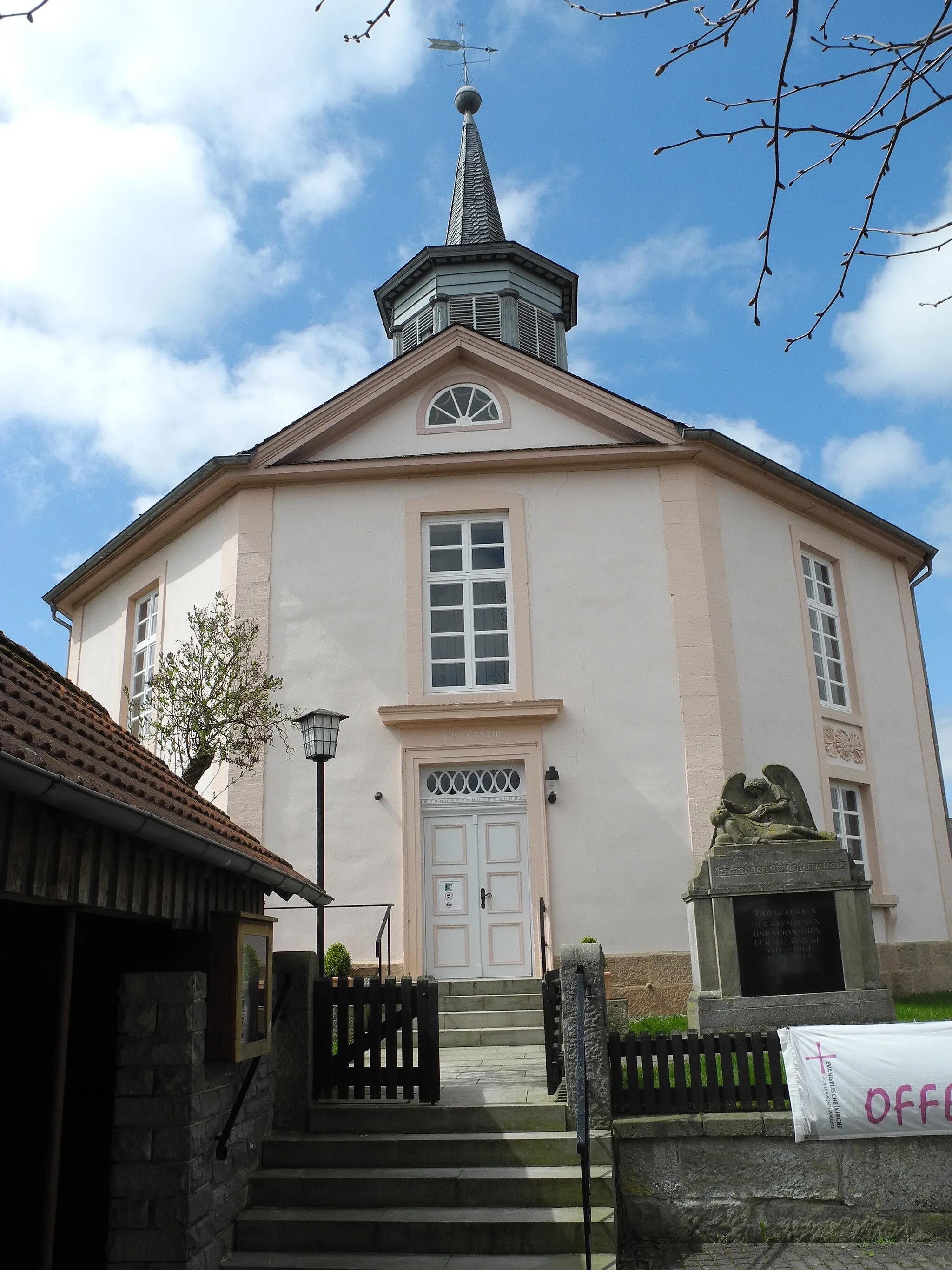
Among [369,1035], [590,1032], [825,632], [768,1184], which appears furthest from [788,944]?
[825,632]

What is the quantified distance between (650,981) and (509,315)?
12.1 meters

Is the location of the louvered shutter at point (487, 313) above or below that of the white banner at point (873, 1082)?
above

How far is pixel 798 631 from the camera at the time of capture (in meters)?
16.4

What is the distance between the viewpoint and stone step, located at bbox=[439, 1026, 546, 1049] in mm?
12023

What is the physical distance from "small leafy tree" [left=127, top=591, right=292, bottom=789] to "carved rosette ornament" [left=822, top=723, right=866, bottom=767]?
25.2 feet

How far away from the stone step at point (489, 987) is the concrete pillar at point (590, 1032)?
513 cm

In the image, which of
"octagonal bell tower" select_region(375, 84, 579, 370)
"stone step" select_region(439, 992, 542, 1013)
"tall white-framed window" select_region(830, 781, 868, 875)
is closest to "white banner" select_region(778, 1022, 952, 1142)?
"stone step" select_region(439, 992, 542, 1013)

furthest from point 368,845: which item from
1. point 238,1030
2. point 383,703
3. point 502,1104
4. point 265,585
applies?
point 238,1030

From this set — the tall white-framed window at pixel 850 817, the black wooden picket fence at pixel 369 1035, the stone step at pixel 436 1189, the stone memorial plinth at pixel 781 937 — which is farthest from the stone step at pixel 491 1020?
the tall white-framed window at pixel 850 817

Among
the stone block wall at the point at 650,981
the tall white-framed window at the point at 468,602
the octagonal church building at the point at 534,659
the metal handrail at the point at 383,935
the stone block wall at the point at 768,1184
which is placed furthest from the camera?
the tall white-framed window at the point at 468,602

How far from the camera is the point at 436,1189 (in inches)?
290

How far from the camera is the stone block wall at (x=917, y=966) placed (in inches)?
606

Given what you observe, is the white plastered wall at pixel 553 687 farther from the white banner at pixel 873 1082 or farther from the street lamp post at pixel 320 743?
the white banner at pixel 873 1082

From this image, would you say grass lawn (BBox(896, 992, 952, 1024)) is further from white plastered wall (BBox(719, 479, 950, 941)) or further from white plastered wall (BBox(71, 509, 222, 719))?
white plastered wall (BBox(71, 509, 222, 719))
